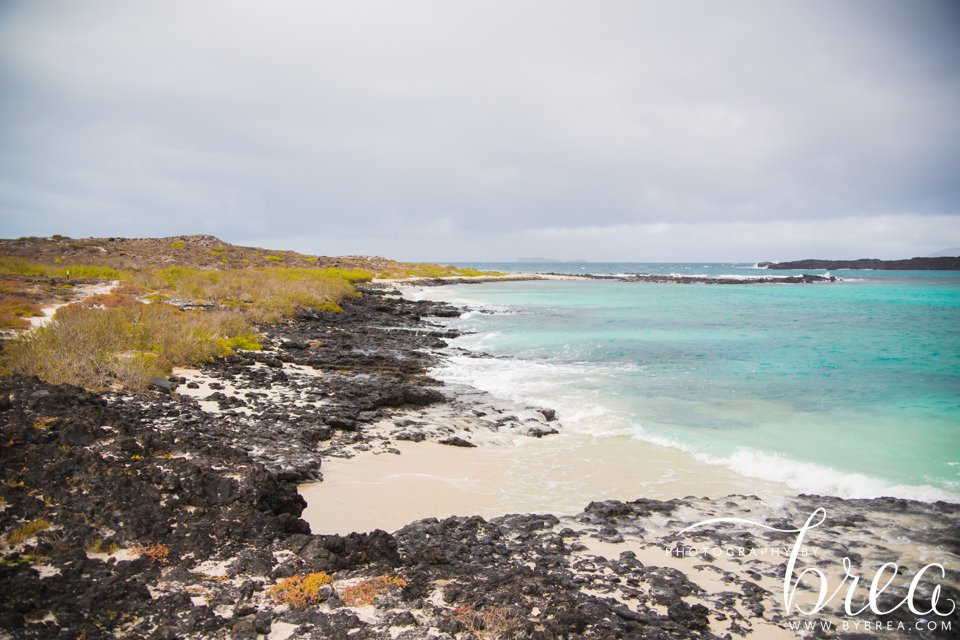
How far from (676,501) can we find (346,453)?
212 inches

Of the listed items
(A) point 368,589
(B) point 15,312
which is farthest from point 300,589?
(B) point 15,312

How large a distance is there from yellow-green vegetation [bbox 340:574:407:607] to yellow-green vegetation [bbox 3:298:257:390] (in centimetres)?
753

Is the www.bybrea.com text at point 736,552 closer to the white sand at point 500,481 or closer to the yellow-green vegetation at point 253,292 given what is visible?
the white sand at point 500,481

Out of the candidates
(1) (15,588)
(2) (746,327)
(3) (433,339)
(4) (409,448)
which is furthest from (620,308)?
(1) (15,588)

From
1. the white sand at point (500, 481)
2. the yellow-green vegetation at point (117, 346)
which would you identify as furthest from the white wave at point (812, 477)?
the yellow-green vegetation at point (117, 346)

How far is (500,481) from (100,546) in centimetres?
546

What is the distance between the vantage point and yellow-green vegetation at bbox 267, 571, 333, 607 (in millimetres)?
4043

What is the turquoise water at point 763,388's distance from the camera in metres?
10.1

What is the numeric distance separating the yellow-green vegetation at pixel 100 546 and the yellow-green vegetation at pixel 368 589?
2088 mm

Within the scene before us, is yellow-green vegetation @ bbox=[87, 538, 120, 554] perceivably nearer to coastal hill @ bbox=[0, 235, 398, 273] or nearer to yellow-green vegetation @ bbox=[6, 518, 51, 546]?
yellow-green vegetation @ bbox=[6, 518, 51, 546]

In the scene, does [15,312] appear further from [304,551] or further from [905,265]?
[905,265]

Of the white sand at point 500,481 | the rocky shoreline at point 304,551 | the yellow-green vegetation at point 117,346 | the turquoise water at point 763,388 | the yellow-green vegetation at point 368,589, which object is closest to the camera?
the rocky shoreline at point 304,551

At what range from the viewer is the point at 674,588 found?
4.90 meters

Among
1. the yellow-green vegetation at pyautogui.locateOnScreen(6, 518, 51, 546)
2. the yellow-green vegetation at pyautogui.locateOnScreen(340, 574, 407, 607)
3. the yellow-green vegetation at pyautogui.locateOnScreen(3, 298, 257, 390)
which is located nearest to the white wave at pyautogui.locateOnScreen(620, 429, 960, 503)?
the yellow-green vegetation at pyautogui.locateOnScreen(340, 574, 407, 607)
